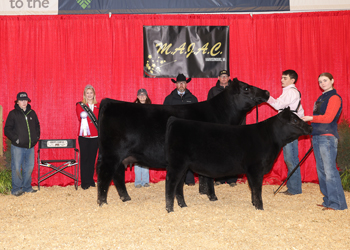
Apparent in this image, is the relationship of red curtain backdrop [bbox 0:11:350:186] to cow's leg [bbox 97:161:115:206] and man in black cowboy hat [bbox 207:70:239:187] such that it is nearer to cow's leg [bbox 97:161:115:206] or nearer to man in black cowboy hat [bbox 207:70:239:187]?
man in black cowboy hat [bbox 207:70:239:187]

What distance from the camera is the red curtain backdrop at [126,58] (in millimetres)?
6441

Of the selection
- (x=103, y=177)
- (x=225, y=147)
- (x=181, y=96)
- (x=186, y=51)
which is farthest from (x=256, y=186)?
(x=186, y=51)

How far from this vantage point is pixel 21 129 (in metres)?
5.60

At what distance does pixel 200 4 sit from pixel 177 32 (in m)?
0.77

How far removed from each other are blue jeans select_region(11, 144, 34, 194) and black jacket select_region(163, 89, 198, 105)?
2.76m

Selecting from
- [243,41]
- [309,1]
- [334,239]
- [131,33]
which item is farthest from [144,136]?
[309,1]

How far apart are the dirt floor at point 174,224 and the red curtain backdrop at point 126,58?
1.93 m

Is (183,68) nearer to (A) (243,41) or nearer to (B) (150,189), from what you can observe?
(A) (243,41)

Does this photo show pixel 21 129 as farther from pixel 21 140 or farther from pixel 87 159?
pixel 87 159

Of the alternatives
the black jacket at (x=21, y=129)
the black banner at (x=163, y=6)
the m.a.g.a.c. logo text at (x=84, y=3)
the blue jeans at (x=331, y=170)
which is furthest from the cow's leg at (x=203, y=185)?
the m.a.g.a.c. logo text at (x=84, y=3)

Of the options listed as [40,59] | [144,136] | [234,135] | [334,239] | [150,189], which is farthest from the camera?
[40,59]

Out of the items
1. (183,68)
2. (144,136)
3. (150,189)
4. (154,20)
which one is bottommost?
(150,189)

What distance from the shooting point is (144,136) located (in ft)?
13.9

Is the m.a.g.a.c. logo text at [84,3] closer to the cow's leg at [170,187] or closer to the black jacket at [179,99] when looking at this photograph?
the black jacket at [179,99]
